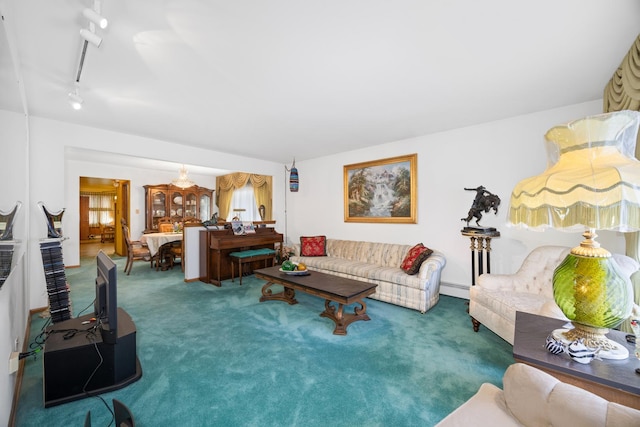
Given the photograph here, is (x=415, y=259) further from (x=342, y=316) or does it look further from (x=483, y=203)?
(x=342, y=316)

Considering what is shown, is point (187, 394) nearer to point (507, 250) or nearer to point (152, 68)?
point (152, 68)

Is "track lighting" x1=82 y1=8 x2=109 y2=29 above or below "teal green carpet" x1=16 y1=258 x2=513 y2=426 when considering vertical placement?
above

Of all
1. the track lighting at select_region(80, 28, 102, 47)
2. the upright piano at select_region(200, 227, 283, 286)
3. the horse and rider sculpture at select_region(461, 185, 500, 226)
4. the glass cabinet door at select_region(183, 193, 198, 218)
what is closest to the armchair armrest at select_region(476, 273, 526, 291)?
the horse and rider sculpture at select_region(461, 185, 500, 226)

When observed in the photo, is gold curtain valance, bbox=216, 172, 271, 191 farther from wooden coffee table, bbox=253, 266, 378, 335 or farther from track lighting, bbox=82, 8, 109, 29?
track lighting, bbox=82, 8, 109, 29

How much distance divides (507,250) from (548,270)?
0.91m

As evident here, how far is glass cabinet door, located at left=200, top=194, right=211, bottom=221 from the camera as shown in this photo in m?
8.48

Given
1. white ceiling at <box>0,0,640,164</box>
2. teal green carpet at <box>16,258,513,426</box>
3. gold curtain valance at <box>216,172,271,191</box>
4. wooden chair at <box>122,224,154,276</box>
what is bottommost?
teal green carpet at <box>16,258,513,426</box>

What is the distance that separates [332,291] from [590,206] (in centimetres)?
232

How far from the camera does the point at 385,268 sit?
410cm

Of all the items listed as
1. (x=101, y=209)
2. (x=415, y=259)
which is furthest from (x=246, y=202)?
(x=101, y=209)

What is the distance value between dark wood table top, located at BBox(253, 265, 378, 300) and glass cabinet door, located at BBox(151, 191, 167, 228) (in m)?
5.54

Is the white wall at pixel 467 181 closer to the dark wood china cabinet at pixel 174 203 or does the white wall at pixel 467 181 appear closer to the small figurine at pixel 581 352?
the small figurine at pixel 581 352

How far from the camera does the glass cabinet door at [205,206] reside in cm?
848

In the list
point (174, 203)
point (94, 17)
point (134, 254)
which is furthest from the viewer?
point (174, 203)
